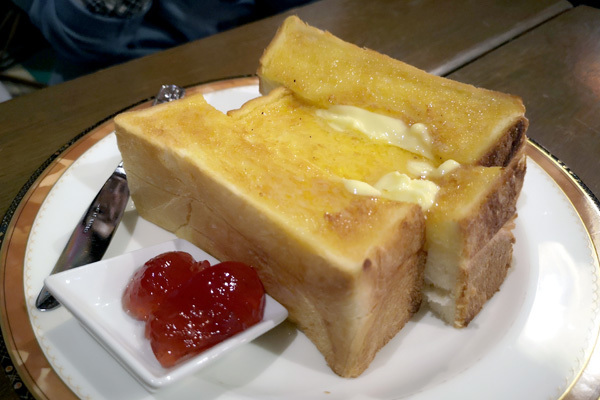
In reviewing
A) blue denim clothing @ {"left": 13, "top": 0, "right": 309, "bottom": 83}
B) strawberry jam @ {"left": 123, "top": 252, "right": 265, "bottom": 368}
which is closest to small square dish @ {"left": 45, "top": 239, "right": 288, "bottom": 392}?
strawberry jam @ {"left": 123, "top": 252, "right": 265, "bottom": 368}

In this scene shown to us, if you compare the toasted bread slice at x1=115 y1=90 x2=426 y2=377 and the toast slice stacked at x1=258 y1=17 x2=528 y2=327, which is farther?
the toast slice stacked at x1=258 y1=17 x2=528 y2=327

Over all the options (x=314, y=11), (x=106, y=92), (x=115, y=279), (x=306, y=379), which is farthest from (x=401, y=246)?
(x=314, y=11)

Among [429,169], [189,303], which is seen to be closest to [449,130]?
[429,169]

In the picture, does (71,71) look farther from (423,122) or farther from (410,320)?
(410,320)

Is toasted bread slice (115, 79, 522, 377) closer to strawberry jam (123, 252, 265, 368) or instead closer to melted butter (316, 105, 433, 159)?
melted butter (316, 105, 433, 159)

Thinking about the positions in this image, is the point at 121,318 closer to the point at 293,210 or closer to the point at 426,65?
the point at 293,210

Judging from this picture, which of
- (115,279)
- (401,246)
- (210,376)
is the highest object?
(401,246)
